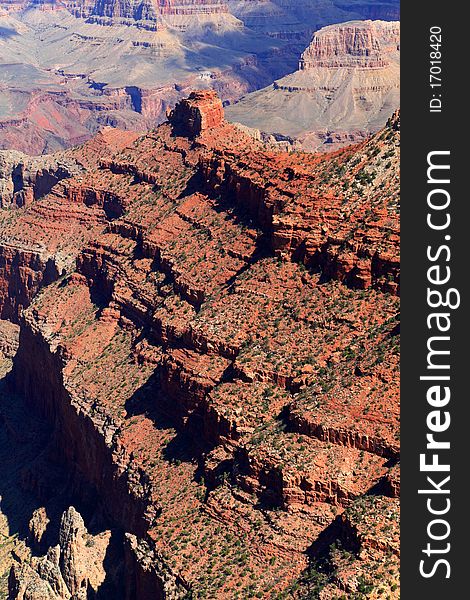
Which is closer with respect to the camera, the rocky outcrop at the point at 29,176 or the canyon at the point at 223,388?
the canyon at the point at 223,388

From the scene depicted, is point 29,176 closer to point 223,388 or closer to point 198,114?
point 198,114

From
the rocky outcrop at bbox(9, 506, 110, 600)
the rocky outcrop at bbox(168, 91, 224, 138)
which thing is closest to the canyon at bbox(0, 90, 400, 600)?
the rocky outcrop at bbox(9, 506, 110, 600)

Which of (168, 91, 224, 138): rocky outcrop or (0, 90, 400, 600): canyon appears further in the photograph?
(168, 91, 224, 138): rocky outcrop

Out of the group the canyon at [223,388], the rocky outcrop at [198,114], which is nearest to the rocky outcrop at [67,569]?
the canyon at [223,388]

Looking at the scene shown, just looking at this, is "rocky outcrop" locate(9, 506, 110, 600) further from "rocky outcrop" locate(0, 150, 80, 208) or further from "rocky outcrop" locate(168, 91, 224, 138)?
"rocky outcrop" locate(0, 150, 80, 208)

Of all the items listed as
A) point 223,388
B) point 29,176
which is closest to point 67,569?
point 223,388

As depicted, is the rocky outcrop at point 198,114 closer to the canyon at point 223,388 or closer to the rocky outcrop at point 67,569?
the canyon at point 223,388

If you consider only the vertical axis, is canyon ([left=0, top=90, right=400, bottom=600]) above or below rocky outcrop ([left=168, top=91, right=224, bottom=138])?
below

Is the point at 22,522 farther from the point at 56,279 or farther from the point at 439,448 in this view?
the point at 439,448
